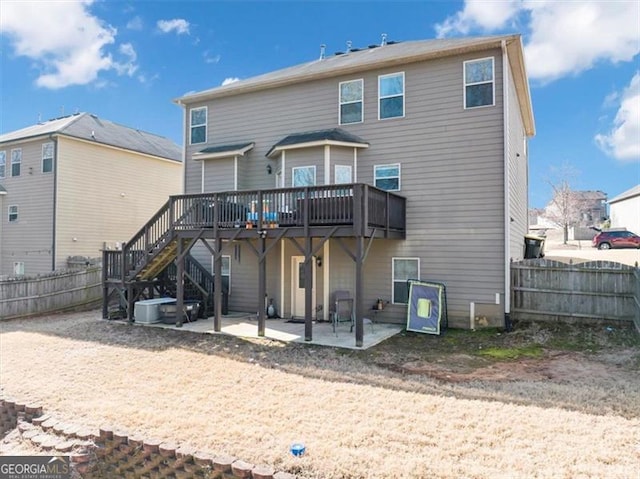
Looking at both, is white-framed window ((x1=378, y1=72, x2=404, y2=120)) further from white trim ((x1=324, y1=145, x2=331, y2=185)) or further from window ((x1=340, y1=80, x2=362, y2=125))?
white trim ((x1=324, y1=145, x2=331, y2=185))

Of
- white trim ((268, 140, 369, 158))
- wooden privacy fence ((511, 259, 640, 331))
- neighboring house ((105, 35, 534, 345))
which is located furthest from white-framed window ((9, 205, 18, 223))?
wooden privacy fence ((511, 259, 640, 331))

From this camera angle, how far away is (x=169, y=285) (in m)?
13.2

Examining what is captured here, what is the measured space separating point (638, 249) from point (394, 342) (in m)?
24.2

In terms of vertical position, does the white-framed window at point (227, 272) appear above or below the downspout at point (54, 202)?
below

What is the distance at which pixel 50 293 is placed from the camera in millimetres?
14102

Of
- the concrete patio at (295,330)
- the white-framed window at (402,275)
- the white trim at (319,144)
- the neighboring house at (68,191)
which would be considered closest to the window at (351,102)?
the white trim at (319,144)

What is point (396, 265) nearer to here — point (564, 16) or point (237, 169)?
point (237, 169)

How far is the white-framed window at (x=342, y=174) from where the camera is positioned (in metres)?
11.9

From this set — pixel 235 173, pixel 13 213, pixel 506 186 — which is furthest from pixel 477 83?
pixel 13 213

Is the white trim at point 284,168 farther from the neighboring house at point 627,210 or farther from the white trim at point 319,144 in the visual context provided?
the neighboring house at point 627,210

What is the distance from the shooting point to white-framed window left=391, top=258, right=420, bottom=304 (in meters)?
11.4

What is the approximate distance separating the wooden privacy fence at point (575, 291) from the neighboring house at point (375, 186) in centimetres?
66

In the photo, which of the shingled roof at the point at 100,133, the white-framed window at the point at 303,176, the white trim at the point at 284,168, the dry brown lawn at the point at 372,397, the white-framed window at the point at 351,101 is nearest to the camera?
the dry brown lawn at the point at 372,397

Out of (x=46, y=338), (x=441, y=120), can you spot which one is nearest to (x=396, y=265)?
(x=441, y=120)
